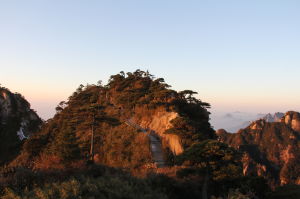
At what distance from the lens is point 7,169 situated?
14.0m

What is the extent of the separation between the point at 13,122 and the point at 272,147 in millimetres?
144648

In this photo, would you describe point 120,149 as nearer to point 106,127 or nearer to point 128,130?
point 128,130

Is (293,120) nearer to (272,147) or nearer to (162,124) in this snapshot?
(272,147)

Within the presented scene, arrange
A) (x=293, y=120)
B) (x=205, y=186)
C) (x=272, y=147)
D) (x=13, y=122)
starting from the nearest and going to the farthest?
1. (x=205, y=186)
2. (x=13, y=122)
3. (x=272, y=147)
4. (x=293, y=120)

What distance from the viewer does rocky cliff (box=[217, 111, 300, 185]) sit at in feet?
404

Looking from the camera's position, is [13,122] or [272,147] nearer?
[13,122]

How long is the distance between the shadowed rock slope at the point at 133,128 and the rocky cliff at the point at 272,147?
91.9m

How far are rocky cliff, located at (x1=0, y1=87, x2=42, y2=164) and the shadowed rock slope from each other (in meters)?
13.1

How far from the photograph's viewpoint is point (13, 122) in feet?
221

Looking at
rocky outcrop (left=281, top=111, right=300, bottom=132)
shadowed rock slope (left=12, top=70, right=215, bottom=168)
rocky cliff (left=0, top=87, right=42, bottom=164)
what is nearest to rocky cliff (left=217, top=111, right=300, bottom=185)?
rocky outcrop (left=281, top=111, right=300, bottom=132)

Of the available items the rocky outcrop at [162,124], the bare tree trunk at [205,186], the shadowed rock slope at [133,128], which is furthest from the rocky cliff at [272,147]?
the bare tree trunk at [205,186]

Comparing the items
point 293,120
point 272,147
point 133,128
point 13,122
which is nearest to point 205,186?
point 133,128

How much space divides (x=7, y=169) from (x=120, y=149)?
19.2 metres

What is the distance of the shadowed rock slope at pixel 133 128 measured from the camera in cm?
2848
